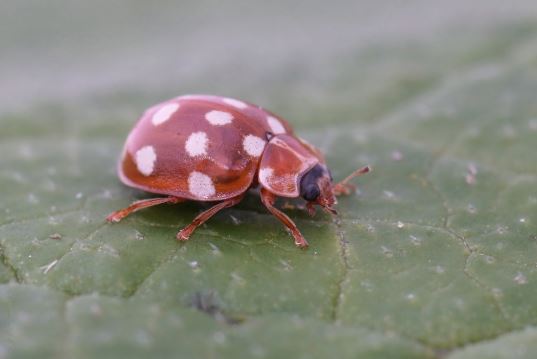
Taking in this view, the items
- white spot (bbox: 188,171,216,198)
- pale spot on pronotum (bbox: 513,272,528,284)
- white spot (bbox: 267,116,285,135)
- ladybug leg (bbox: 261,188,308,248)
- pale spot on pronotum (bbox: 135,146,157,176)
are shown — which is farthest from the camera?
white spot (bbox: 267,116,285,135)

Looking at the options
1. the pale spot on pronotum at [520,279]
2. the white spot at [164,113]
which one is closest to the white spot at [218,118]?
the white spot at [164,113]

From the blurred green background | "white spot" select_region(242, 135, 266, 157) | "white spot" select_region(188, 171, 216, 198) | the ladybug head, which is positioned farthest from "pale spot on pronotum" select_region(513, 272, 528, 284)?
"white spot" select_region(188, 171, 216, 198)

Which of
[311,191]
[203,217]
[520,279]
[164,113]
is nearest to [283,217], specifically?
[311,191]

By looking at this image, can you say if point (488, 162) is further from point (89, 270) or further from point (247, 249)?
point (89, 270)

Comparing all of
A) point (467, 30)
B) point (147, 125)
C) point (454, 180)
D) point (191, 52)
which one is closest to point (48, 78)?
point (191, 52)

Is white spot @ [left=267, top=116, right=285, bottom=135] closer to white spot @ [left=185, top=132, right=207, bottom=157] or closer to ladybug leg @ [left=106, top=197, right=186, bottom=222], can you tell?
white spot @ [left=185, top=132, right=207, bottom=157]

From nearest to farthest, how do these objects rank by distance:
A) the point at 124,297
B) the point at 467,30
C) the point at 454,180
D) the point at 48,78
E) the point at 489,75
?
the point at 124,297 → the point at 454,180 → the point at 489,75 → the point at 467,30 → the point at 48,78
